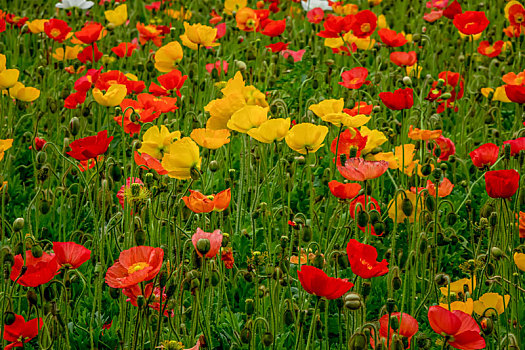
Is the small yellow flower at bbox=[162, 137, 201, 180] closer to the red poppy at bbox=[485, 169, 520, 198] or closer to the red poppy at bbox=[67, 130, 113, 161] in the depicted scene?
the red poppy at bbox=[67, 130, 113, 161]

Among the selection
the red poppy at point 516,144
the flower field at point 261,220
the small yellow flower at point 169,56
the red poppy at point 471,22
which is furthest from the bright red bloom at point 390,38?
the red poppy at point 516,144

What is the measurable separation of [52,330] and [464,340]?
95 cm

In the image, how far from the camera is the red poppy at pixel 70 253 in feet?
5.02

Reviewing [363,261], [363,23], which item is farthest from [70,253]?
[363,23]

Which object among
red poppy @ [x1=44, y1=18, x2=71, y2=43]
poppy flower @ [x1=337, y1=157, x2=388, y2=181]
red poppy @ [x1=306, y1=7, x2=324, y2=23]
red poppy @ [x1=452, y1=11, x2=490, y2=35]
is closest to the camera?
poppy flower @ [x1=337, y1=157, x2=388, y2=181]

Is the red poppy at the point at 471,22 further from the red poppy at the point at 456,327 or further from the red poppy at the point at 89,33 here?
the red poppy at the point at 456,327

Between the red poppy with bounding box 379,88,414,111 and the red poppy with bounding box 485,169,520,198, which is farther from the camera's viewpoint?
the red poppy with bounding box 379,88,414,111

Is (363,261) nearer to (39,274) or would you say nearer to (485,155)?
(39,274)

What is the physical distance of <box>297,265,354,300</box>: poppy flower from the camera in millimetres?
1321

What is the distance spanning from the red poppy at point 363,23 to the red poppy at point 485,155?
3.70 feet

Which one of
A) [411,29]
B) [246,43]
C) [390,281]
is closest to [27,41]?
[246,43]

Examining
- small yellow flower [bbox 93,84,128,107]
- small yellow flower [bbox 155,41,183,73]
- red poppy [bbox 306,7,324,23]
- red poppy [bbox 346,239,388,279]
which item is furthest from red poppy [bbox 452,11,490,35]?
red poppy [bbox 346,239,388,279]

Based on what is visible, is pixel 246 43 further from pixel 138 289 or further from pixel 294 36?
pixel 138 289

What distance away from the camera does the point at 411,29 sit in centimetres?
435
